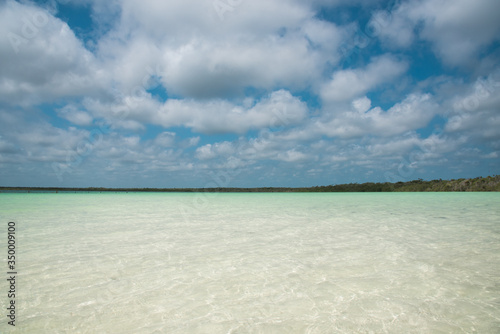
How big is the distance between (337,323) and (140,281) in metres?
2.91

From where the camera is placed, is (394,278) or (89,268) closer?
(394,278)

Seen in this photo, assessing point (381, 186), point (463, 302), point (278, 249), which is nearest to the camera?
point (463, 302)

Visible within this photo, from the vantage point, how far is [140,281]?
4230 millimetres

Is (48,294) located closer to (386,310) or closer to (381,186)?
(386,310)

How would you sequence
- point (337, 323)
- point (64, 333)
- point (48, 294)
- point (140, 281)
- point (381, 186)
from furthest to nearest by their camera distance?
1. point (381, 186)
2. point (140, 281)
3. point (48, 294)
4. point (337, 323)
5. point (64, 333)

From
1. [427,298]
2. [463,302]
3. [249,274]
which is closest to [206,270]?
[249,274]

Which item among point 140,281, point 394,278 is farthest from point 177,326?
point 394,278

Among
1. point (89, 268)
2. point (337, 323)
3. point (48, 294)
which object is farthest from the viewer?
point (89, 268)

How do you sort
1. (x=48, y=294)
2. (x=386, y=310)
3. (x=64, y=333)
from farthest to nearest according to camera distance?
1. (x=48, y=294)
2. (x=386, y=310)
3. (x=64, y=333)

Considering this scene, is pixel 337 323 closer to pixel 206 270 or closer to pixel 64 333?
pixel 206 270

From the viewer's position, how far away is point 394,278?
4.29 m

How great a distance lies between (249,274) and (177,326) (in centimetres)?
183

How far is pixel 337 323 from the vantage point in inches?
115

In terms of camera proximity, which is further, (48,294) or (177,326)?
(48,294)
